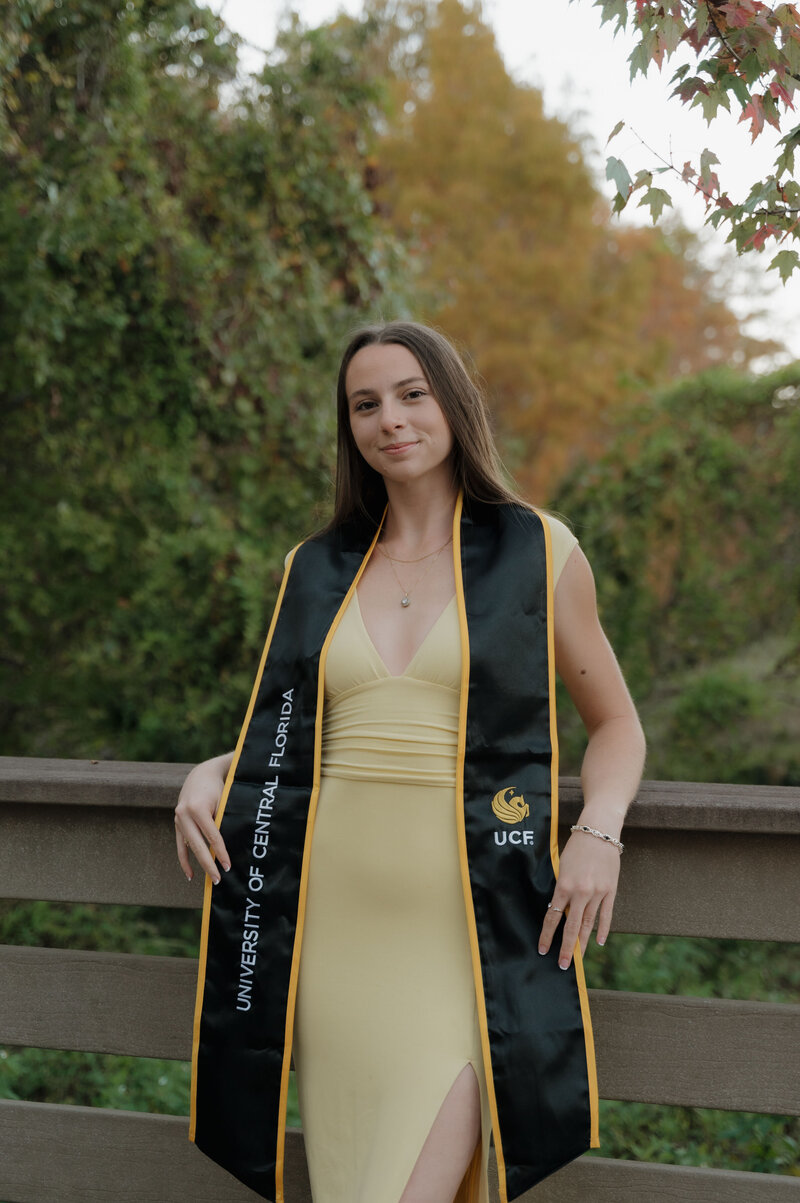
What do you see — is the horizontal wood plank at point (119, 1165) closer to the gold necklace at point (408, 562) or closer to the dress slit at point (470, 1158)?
the dress slit at point (470, 1158)

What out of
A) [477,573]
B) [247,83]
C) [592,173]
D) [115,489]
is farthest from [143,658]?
[592,173]

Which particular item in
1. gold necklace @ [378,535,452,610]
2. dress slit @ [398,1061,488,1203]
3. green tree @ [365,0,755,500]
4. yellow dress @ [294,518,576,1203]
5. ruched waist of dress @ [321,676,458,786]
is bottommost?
dress slit @ [398,1061,488,1203]

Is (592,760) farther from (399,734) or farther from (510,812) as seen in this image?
(399,734)

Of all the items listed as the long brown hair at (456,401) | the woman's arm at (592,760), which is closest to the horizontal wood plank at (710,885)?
the woman's arm at (592,760)

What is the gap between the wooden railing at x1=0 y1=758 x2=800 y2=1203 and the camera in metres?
2.14

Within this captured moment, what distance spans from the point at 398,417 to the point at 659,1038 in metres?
1.34

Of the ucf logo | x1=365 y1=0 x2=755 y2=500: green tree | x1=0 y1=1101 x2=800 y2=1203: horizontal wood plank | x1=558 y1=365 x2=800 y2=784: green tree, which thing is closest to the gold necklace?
the ucf logo

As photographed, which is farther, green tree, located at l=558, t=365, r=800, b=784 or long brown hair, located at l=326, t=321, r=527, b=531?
green tree, located at l=558, t=365, r=800, b=784

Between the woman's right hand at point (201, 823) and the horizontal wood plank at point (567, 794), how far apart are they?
0.53ft

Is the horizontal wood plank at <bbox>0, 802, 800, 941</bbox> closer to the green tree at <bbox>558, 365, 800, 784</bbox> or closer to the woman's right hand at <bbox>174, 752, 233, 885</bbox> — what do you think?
the woman's right hand at <bbox>174, 752, 233, 885</bbox>

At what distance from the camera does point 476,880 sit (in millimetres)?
1948

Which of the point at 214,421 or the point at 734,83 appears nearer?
the point at 734,83

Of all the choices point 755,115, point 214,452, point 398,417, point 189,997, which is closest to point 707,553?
point 214,452

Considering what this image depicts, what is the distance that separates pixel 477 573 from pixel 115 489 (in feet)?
13.2
